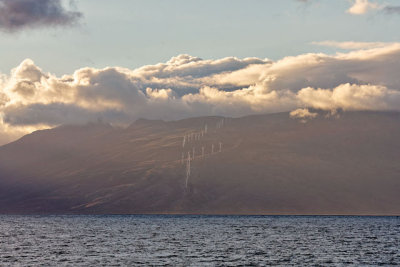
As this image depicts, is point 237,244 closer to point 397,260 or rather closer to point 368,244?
point 368,244

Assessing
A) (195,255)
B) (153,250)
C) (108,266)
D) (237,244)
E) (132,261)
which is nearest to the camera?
(108,266)

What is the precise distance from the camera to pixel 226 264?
9319 cm

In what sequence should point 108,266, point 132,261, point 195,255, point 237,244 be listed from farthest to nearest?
1. point 237,244
2. point 195,255
3. point 132,261
4. point 108,266

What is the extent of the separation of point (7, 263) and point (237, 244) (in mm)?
56290

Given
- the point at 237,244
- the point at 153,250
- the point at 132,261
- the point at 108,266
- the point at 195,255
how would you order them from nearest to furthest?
the point at 108,266
the point at 132,261
the point at 195,255
the point at 153,250
the point at 237,244

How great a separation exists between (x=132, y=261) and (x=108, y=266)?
21.6 feet

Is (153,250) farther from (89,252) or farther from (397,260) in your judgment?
(397,260)

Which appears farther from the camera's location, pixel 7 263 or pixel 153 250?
pixel 153 250

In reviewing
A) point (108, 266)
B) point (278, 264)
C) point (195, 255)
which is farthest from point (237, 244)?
point (108, 266)

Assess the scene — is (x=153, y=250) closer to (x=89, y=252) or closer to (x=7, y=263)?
(x=89, y=252)

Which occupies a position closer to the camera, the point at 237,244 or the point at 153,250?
the point at 153,250

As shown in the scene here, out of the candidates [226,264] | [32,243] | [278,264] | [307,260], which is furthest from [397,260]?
[32,243]

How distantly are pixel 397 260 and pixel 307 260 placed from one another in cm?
1557

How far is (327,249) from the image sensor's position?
123 metres
